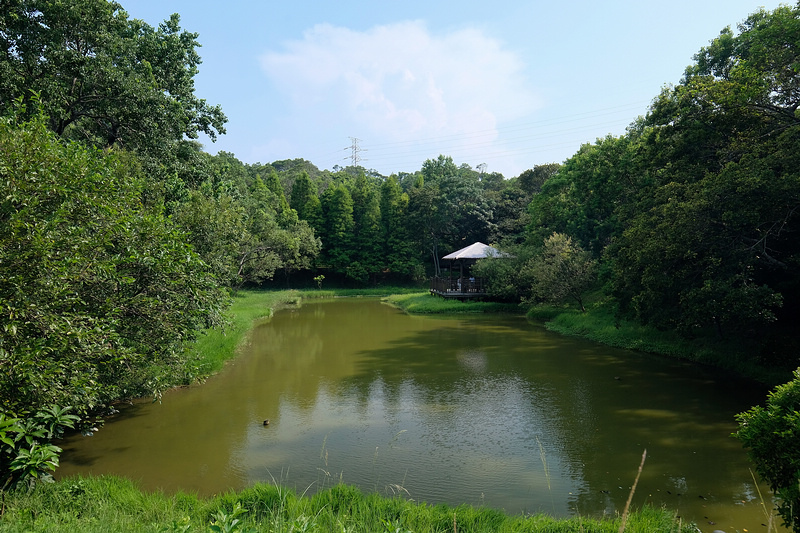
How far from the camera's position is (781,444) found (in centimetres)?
418

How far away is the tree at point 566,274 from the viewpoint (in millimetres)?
19672

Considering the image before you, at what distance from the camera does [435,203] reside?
3953cm

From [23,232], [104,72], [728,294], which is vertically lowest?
[728,294]

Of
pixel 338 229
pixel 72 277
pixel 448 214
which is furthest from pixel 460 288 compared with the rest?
pixel 72 277

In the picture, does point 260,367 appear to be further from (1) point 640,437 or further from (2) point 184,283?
(1) point 640,437

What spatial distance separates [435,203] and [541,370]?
92.6 ft

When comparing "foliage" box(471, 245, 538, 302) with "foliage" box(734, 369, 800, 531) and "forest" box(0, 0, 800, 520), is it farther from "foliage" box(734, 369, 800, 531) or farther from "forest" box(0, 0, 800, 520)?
"foliage" box(734, 369, 800, 531)

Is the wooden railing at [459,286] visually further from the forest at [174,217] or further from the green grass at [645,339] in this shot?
the green grass at [645,339]

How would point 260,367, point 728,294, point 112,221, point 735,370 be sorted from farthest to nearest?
point 260,367, point 735,370, point 728,294, point 112,221

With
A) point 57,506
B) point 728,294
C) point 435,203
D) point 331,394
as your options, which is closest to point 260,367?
point 331,394

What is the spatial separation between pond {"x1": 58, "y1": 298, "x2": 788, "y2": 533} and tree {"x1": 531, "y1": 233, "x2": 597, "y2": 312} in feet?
18.6

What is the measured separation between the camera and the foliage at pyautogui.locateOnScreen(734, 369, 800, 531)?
155 inches

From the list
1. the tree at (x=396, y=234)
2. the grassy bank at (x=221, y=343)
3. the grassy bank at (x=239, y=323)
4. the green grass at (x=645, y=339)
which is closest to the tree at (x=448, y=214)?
the tree at (x=396, y=234)

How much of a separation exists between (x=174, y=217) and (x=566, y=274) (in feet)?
48.3
